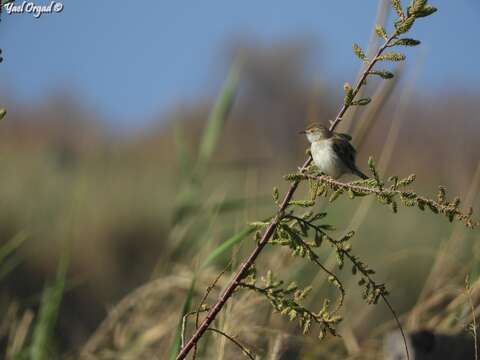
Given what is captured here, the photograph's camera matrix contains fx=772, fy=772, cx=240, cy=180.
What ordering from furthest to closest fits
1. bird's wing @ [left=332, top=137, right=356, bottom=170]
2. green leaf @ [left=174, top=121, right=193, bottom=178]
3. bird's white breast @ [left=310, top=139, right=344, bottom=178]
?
green leaf @ [left=174, top=121, right=193, bottom=178], bird's wing @ [left=332, top=137, right=356, bottom=170], bird's white breast @ [left=310, top=139, right=344, bottom=178]

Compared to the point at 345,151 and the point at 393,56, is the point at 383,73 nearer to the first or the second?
the point at 393,56

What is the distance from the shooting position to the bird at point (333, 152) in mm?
2500

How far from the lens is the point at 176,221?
10.6ft

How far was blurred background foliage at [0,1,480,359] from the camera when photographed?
3.27 meters

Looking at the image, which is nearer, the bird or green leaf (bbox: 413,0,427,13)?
green leaf (bbox: 413,0,427,13)

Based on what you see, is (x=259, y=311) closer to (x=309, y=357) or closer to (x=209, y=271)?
(x=309, y=357)

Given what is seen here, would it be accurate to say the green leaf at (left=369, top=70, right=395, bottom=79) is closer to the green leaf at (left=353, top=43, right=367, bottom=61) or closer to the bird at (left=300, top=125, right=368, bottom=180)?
the green leaf at (left=353, top=43, right=367, bottom=61)

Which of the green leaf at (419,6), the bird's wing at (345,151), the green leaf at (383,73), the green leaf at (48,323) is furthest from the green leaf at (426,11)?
the green leaf at (48,323)

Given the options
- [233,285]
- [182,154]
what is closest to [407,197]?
[233,285]

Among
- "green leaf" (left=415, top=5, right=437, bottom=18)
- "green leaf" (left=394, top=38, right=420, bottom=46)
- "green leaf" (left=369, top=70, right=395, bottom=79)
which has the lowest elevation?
"green leaf" (left=369, top=70, right=395, bottom=79)

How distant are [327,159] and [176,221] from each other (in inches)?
35.3

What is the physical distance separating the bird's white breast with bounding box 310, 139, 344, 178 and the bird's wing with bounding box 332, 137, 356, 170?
3 centimetres

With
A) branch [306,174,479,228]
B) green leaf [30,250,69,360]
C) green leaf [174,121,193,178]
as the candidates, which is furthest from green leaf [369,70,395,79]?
green leaf [174,121,193,178]

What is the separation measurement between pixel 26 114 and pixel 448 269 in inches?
557
